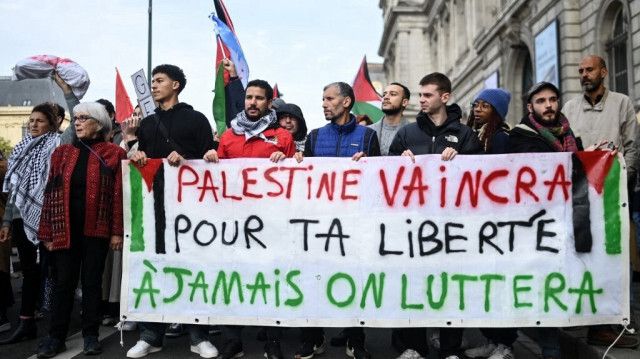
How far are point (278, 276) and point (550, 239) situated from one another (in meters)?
1.81

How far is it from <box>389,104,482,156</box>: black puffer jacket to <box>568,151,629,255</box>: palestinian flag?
2.26 feet

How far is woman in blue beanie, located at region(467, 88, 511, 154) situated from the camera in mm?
4664

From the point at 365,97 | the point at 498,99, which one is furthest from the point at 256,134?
the point at 365,97

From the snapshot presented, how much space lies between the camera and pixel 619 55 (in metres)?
14.7

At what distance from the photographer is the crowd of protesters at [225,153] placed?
423 centimetres

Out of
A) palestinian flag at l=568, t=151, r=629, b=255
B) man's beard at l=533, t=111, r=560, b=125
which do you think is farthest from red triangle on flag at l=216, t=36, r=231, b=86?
palestinian flag at l=568, t=151, r=629, b=255

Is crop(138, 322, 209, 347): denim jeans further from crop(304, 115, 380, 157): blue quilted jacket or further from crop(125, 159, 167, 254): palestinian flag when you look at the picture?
crop(304, 115, 380, 157): blue quilted jacket

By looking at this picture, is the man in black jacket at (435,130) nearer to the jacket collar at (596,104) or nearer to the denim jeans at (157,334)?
the jacket collar at (596,104)

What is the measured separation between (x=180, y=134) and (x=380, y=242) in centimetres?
167

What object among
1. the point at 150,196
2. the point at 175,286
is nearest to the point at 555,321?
the point at 175,286

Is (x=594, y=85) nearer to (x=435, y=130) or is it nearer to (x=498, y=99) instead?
(x=498, y=99)

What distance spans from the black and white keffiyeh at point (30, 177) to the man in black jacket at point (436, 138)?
2819mm

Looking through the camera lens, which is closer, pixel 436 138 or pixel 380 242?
pixel 380 242

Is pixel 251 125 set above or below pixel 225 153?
above
